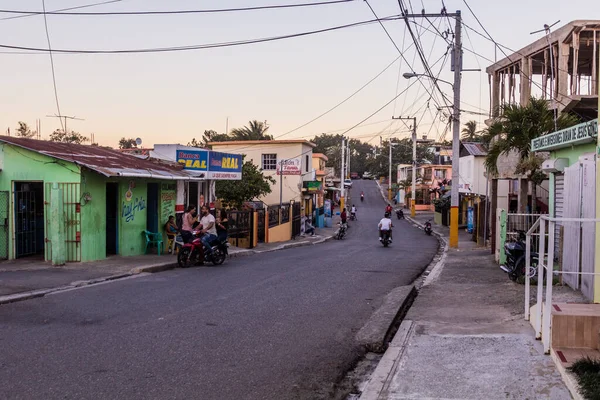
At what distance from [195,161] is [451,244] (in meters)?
12.6

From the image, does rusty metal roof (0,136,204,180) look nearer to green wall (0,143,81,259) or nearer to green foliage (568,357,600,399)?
green wall (0,143,81,259)

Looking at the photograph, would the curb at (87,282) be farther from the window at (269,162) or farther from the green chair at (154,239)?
the window at (269,162)

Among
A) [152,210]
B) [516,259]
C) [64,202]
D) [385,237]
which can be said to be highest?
[64,202]

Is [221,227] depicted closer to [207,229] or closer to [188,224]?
[207,229]

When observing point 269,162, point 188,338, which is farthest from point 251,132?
point 188,338

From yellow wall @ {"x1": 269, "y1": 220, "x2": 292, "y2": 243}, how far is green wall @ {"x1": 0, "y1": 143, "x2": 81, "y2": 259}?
17.0 metres

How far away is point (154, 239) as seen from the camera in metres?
20.0

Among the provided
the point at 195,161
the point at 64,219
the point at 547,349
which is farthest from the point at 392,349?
the point at 195,161

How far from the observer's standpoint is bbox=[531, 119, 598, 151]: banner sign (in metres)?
10.6

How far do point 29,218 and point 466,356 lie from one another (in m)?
14.1

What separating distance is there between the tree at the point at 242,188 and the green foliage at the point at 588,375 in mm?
29922

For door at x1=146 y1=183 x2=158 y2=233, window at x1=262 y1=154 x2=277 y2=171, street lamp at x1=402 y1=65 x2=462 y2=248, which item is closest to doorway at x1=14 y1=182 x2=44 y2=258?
door at x1=146 y1=183 x2=158 y2=233

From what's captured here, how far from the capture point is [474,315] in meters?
10.2

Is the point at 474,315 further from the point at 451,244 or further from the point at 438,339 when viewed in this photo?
the point at 451,244
